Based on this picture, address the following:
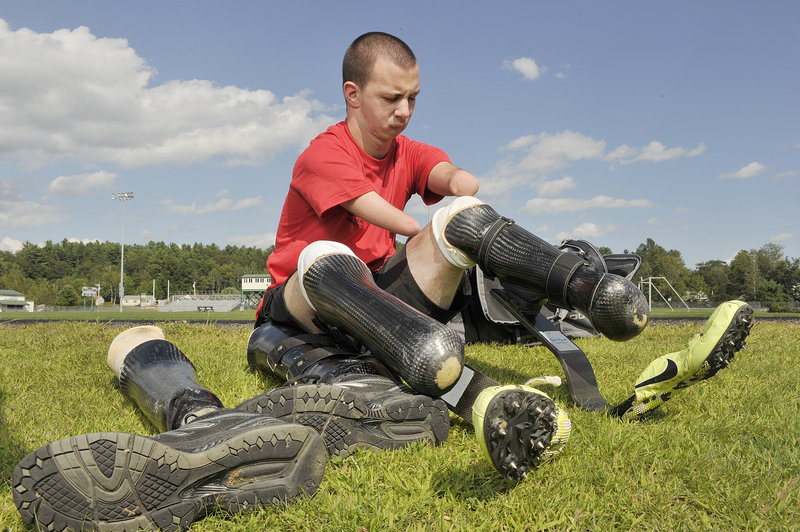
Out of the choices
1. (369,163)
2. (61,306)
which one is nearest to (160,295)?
(61,306)

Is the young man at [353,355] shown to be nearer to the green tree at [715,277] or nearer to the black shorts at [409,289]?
the black shorts at [409,289]

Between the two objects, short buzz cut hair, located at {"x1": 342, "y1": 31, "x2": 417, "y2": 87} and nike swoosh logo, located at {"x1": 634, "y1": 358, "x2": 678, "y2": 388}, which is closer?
nike swoosh logo, located at {"x1": 634, "y1": 358, "x2": 678, "y2": 388}

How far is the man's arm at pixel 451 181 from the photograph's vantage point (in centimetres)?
288

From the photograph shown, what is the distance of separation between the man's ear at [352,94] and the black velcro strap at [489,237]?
1.16 metres

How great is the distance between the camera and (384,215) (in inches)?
96.0

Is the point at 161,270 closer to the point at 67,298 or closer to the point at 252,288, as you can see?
the point at 67,298

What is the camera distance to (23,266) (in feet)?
429

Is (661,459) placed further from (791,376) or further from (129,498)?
(791,376)

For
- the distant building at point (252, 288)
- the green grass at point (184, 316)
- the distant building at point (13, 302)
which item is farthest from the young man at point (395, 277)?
the distant building at point (13, 302)

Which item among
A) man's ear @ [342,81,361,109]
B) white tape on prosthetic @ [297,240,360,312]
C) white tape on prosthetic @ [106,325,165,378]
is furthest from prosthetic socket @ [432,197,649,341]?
white tape on prosthetic @ [106,325,165,378]

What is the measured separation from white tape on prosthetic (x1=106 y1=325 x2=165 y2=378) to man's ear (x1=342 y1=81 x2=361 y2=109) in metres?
1.51

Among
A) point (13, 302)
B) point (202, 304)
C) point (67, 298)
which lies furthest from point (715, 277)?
point (13, 302)

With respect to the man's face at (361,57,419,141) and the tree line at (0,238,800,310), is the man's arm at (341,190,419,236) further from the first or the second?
the tree line at (0,238,800,310)

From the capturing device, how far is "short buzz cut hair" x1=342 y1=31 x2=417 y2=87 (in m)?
2.62
